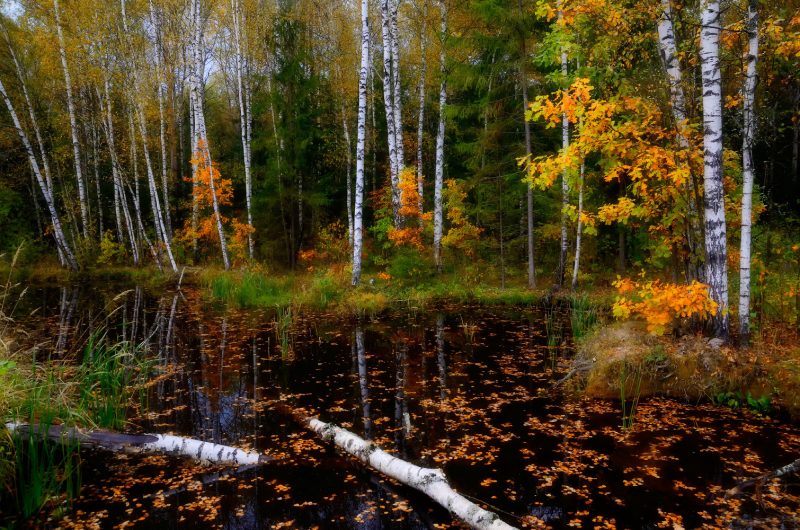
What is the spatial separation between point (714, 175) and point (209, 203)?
1836 cm

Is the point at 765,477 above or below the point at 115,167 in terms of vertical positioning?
below

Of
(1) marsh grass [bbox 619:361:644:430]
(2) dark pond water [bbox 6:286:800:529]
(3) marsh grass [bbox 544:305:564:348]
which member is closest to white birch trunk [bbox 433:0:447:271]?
(3) marsh grass [bbox 544:305:564:348]

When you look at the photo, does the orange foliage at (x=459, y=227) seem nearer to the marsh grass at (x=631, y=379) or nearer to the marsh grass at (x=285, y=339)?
the marsh grass at (x=285, y=339)

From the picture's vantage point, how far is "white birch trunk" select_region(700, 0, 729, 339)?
6.05 meters

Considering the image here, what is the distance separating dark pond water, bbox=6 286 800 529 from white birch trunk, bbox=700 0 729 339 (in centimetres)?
152

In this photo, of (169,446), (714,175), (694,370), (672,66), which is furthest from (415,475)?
(672,66)

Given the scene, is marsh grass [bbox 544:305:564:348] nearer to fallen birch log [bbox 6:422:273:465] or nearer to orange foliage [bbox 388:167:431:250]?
orange foliage [bbox 388:167:431:250]

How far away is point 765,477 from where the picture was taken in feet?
13.6

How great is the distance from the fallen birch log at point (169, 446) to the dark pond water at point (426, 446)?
0.12 m

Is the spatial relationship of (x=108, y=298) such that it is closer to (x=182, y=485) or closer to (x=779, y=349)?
(x=182, y=485)

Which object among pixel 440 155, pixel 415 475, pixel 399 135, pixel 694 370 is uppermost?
pixel 399 135

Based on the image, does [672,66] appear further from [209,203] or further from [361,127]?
[209,203]

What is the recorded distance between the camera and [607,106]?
627 centimetres

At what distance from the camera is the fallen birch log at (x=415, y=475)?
3.44 meters
